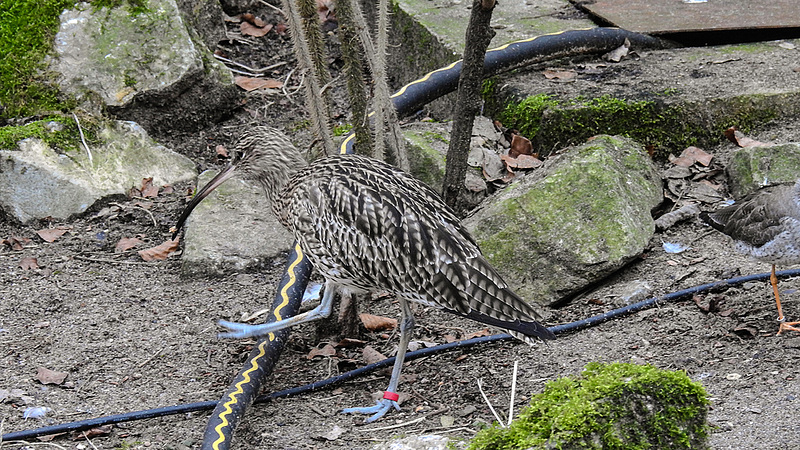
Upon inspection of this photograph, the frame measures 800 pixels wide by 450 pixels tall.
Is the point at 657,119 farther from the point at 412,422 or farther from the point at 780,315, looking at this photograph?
the point at 412,422

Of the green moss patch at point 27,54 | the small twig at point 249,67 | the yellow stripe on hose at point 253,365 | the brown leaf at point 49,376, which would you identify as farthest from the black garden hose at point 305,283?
the green moss patch at point 27,54

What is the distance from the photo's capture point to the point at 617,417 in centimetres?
307

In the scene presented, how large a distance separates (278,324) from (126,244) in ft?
6.46

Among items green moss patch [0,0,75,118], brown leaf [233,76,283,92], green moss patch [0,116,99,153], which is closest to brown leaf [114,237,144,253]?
green moss patch [0,116,99,153]

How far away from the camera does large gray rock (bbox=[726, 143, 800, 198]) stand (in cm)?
610

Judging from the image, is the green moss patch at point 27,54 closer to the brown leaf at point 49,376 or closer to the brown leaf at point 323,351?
the brown leaf at point 49,376

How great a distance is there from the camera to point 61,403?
4.93 metres

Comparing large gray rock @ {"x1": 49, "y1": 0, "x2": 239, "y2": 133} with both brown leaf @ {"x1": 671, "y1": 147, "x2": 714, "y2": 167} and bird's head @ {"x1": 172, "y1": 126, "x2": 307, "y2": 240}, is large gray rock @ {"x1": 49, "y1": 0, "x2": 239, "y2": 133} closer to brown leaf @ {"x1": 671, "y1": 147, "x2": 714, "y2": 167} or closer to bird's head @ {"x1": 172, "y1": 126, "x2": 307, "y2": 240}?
bird's head @ {"x1": 172, "y1": 126, "x2": 307, "y2": 240}

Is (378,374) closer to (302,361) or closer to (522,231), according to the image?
(302,361)

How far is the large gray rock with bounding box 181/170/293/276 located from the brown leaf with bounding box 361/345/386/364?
48.9 inches

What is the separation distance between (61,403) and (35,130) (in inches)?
110

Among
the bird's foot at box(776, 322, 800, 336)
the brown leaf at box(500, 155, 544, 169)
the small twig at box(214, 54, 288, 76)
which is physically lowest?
the bird's foot at box(776, 322, 800, 336)

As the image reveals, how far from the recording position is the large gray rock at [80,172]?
6734 millimetres

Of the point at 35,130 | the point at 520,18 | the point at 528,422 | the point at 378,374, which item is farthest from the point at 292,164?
the point at 520,18
